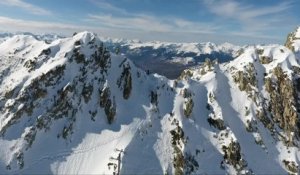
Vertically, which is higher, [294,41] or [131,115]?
[294,41]

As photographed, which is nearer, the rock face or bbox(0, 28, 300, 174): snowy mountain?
bbox(0, 28, 300, 174): snowy mountain

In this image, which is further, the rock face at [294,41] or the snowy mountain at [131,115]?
the rock face at [294,41]

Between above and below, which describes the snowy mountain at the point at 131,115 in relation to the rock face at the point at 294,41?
below

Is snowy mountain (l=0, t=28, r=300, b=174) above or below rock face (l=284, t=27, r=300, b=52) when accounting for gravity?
below

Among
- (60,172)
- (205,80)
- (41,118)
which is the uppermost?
(205,80)

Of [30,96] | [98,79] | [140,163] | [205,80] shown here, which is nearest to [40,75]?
[30,96]

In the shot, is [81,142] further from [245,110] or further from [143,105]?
[245,110]

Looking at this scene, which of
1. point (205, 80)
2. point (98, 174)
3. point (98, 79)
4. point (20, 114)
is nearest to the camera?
point (98, 174)

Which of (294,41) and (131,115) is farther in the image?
(294,41)
